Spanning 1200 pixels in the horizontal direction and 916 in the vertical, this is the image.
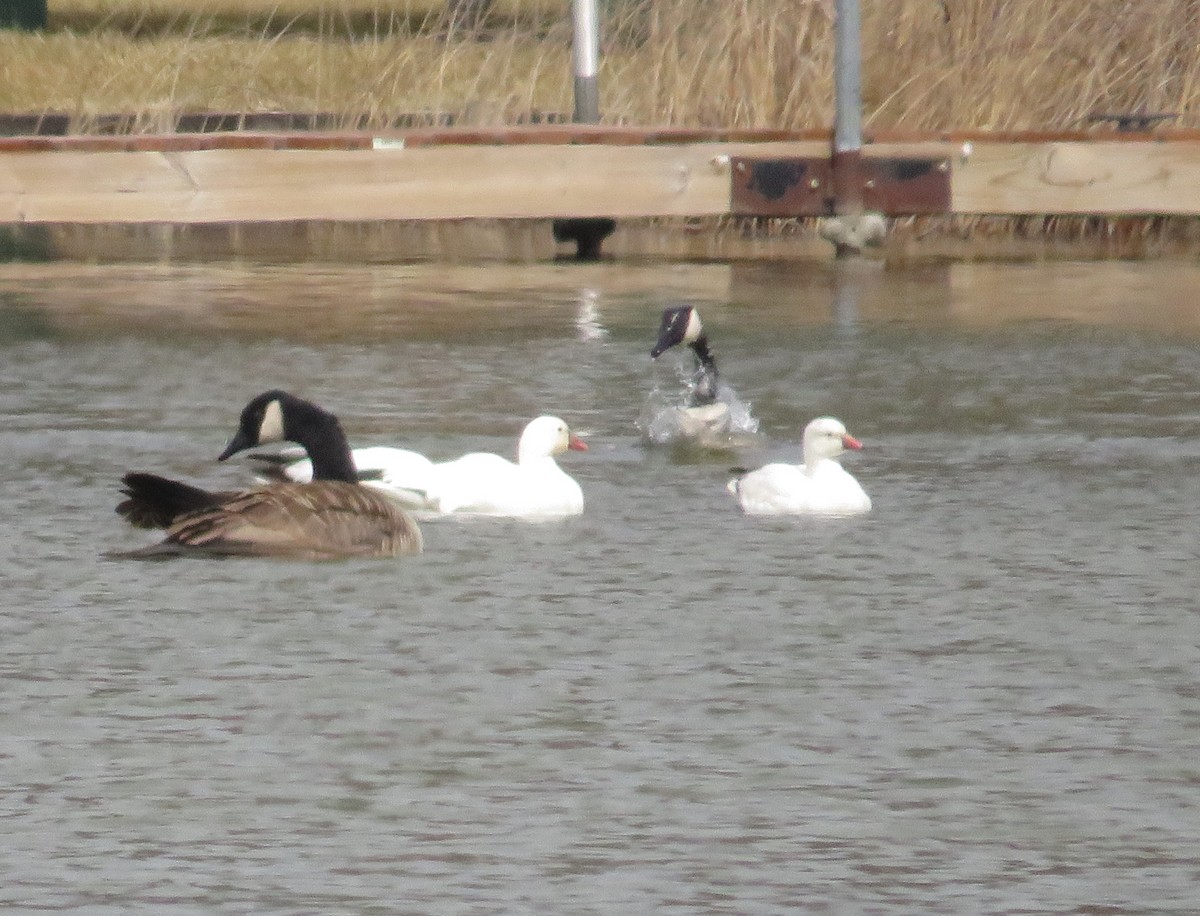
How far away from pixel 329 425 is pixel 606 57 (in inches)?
438

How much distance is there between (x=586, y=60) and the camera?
62.2 feet

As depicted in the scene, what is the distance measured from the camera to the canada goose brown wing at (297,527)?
9.24 m

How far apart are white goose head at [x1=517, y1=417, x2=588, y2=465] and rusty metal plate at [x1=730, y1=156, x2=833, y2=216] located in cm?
736

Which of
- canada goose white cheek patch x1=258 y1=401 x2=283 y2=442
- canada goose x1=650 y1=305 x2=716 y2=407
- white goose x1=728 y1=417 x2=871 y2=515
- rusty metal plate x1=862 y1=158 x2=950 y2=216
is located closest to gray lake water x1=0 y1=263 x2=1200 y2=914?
white goose x1=728 y1=417 x2=871 y2=515

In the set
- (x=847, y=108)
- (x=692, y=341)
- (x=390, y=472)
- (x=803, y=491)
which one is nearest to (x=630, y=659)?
(x=803, y=491)

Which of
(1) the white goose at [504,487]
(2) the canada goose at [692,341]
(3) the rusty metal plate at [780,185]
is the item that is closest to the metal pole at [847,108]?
(3) the rusty metal plate at [780,185]

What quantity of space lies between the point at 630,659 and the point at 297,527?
5.97 feet

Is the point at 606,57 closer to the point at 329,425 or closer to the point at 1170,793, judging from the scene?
the point at 329,425

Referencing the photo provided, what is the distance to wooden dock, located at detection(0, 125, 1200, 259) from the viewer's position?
58.3 feet

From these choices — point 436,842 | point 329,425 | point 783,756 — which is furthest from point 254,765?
point 329,425

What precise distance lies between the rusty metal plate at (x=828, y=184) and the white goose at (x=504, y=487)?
773 cm

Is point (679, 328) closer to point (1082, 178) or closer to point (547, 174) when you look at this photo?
point (547, 174)

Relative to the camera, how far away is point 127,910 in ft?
18.7

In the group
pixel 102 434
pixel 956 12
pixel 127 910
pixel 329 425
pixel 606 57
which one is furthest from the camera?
pixel 606 57
